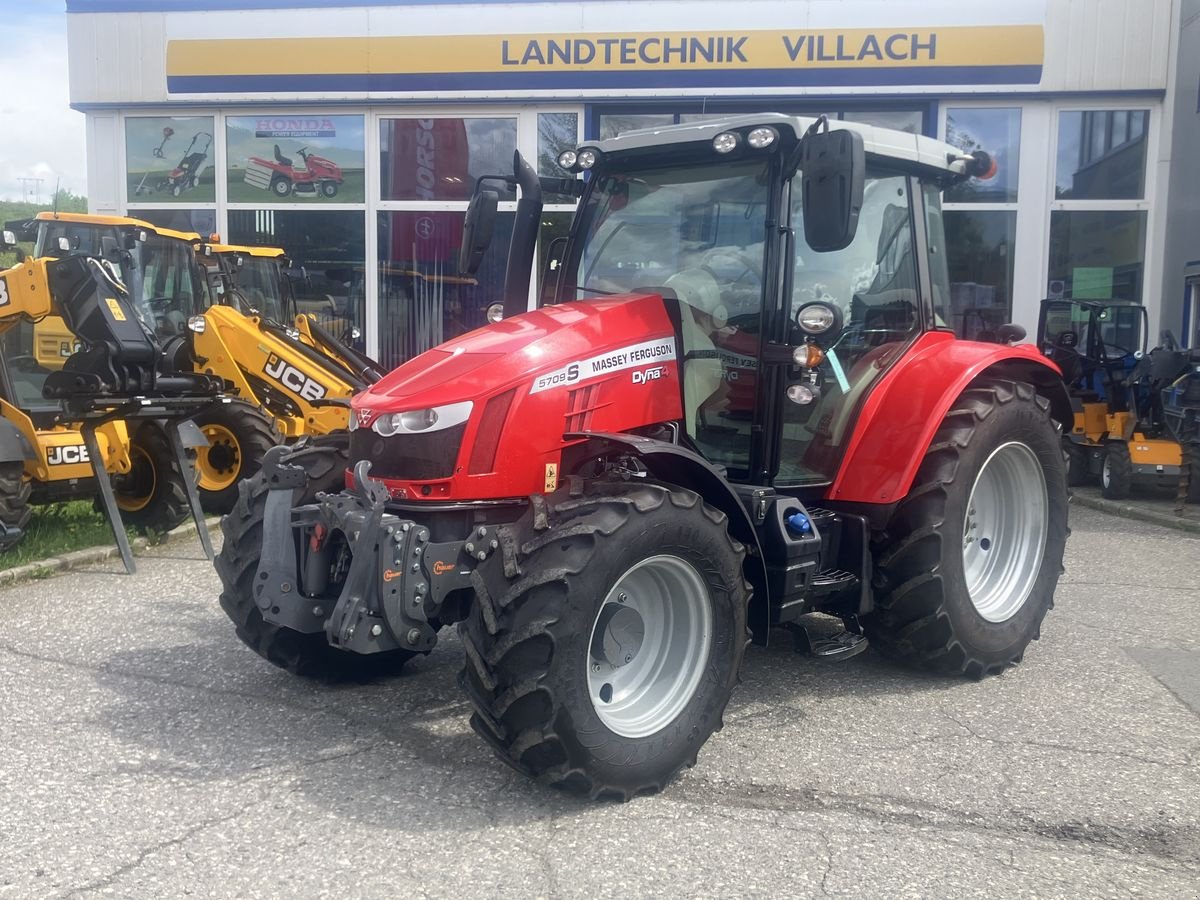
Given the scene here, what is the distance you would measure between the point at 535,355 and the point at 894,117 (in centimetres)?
1173

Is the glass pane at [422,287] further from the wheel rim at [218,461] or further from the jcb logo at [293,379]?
the wheel rim at [218,461]

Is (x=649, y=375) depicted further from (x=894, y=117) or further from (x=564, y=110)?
(x=894, y=117)

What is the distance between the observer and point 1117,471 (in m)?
11.3

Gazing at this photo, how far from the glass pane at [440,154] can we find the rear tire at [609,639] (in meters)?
11.6

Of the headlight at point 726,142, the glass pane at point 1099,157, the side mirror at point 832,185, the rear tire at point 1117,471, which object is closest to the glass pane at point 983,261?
the glass pane at point 1099,157

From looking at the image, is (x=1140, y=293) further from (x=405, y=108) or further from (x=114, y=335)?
(x=114, y=335)

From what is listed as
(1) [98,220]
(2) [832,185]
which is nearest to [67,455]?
(1) [98,220]

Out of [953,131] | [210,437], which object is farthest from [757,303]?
[953,131]

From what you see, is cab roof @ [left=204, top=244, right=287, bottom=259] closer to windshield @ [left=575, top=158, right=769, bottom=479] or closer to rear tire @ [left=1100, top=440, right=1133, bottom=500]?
windshield @ [left=575, top=158, right=769, bottom=479]

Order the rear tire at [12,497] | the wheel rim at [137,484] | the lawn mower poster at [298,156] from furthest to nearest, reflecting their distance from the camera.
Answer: the lawn mower poster at [298,156], the wheel rim at [137,484], the rear tire at [12,497]

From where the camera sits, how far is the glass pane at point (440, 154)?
15.0 meters

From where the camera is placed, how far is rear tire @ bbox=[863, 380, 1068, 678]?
198 inches

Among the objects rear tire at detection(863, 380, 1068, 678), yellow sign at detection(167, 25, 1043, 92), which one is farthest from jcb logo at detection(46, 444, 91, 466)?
yellow sign at detection(167, 25, 1043, 92)

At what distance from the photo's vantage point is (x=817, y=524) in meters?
4.94
